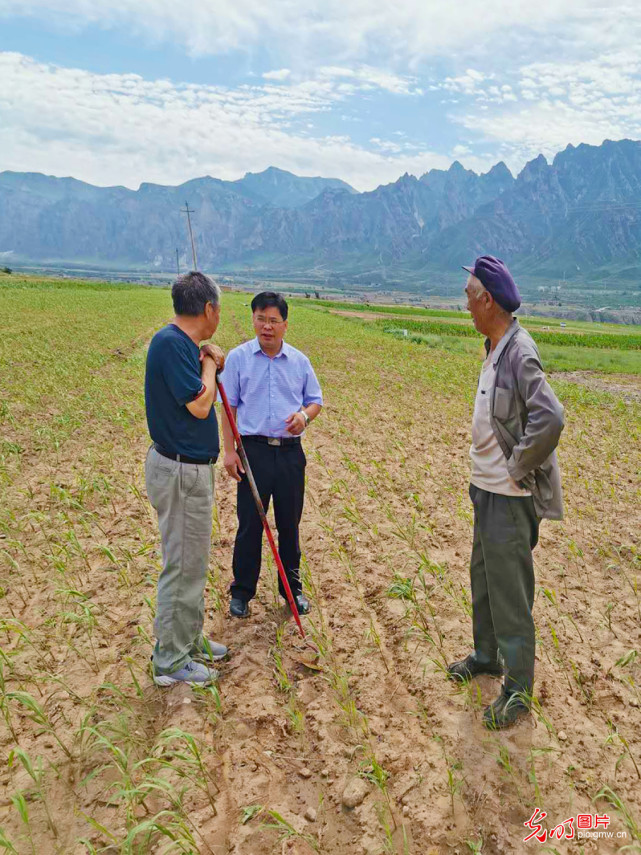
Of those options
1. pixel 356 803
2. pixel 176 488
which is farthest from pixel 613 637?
pixel 176 488

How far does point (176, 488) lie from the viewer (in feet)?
9.84

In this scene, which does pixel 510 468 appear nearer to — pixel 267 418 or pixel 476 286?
pixel 476 286

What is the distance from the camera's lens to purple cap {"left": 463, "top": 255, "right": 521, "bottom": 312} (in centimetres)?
275

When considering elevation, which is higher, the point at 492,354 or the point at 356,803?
the point at 492,354

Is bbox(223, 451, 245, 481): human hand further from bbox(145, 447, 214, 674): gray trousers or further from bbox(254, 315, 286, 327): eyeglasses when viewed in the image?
bbox(254, 315, 286, 327): eyeglasses

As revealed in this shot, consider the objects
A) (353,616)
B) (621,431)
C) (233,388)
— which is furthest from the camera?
(621,431)

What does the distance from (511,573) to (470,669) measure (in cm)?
93

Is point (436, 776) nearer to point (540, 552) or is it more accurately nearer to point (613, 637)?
point (613, 637)

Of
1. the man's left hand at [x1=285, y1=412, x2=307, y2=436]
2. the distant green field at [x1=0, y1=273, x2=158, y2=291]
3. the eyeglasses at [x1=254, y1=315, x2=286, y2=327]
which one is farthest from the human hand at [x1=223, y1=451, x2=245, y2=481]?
the distant green field at [x1=0, y1=273, x2=158, y2=291]

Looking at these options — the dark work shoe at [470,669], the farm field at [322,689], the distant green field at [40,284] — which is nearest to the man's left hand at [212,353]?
the farm field at [322,689]

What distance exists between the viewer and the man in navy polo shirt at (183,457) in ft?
9.38

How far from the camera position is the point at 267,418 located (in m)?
3.74

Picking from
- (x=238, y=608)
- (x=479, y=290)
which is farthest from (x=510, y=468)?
(x=238, y=608)

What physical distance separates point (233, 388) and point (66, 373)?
10.6m
